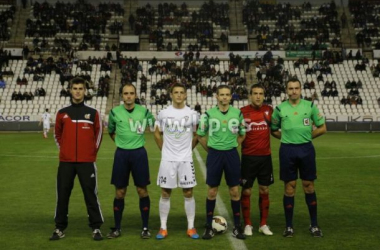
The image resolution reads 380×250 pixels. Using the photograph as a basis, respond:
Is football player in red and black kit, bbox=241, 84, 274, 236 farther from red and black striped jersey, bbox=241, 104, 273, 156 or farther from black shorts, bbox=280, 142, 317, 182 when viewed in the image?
black shorts, bbox=280, 142, 317, 182

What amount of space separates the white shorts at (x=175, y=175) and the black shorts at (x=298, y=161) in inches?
52.9

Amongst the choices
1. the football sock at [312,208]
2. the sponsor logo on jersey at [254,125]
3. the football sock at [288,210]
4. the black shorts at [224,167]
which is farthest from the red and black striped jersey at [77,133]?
the football sock at [312,208]

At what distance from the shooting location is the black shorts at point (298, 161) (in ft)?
26.2

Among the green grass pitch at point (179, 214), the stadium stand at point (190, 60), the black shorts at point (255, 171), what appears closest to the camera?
the green grass pitch at point (179, 214)

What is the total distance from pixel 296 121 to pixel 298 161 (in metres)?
0.57

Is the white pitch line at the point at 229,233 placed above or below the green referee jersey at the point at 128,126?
below

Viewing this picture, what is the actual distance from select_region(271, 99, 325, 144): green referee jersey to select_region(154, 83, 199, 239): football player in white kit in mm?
1241

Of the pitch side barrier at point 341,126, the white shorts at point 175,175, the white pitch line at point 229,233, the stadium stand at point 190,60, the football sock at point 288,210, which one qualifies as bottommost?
the white pitch line at point 229,233

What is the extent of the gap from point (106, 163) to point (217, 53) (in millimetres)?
32868

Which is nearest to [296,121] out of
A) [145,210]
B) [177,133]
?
[177,133]

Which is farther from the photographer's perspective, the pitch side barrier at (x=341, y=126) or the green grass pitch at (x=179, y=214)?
the pitch side barrier at (x=341, y=126)

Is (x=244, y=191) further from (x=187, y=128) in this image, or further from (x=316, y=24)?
(x=316, y=24)

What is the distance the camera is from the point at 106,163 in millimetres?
17875

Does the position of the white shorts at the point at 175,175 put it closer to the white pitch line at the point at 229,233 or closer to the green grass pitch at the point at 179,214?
the green grass pitch at the point at 179,214
